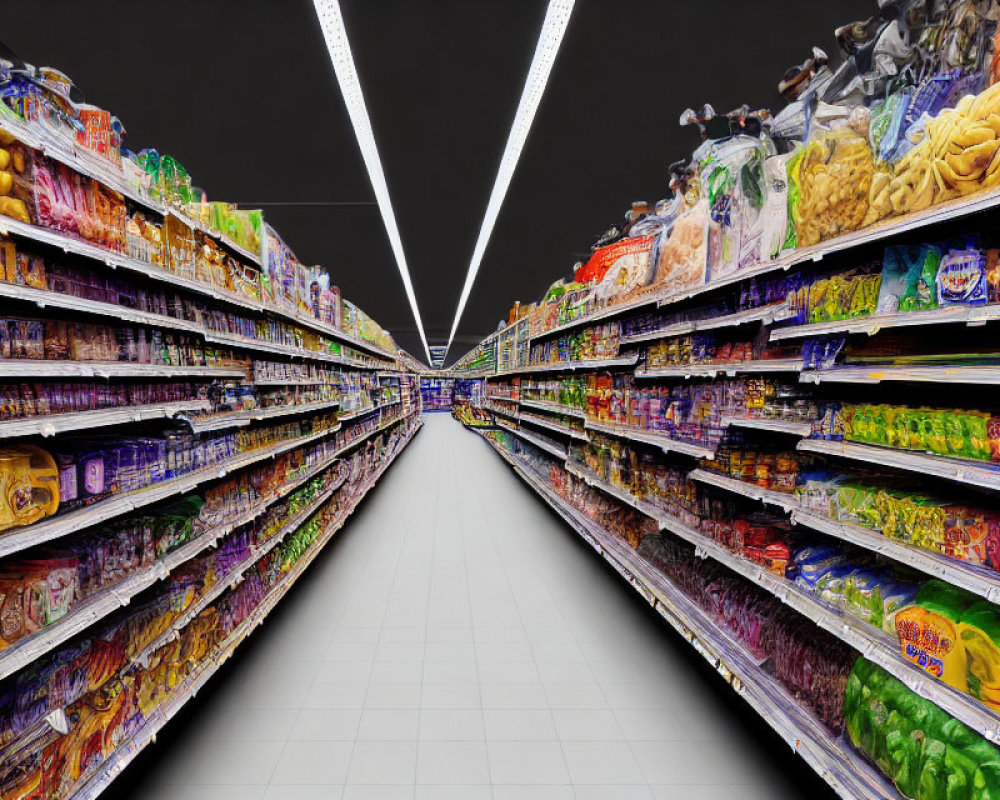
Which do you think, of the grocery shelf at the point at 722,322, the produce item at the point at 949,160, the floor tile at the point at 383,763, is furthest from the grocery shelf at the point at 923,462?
the floor tile at the point at 383,763

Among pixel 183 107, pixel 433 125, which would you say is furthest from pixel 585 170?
pixel 183 107

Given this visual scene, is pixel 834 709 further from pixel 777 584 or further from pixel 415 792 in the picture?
pixel 415 792

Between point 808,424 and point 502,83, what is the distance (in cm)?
258

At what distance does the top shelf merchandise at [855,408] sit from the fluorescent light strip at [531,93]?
0.91 m

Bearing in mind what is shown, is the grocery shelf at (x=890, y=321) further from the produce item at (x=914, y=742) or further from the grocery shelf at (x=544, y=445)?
the grocery shelf at (x=544, y=445)

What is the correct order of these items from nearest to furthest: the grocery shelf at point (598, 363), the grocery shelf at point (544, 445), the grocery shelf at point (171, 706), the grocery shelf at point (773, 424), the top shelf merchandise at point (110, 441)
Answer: the top shelf merchandise at point (110, 441) < the grocery shelf at point (171, 706) < the grocery shelf at point (773, 424) < the grocery shelf at point (598, 363) < the grocery shelf at point (544, 445)

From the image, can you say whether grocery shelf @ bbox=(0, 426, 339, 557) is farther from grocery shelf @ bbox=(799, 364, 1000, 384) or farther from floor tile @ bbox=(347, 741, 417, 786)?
grocery shelf @ bbox=(799, 364, 1000, 384)

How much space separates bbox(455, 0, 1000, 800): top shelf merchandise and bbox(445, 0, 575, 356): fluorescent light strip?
0.91 metres

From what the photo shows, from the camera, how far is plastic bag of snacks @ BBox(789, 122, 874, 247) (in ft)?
4.86

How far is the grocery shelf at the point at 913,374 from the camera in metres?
→ 1.08

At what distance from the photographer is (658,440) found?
2670 millimetres

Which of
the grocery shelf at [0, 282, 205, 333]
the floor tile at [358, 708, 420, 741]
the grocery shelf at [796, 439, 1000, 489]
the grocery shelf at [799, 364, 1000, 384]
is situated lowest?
the floor tile at [358, 708, 420, 741]

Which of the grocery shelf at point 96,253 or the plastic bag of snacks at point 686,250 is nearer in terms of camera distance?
the grocery shelf at point 96,253

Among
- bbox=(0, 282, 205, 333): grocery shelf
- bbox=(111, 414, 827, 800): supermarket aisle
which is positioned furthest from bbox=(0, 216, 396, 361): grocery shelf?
bbox=(111, 414, 827, 800): supermarket aisle
